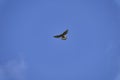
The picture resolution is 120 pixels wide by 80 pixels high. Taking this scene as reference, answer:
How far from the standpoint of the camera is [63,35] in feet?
453
